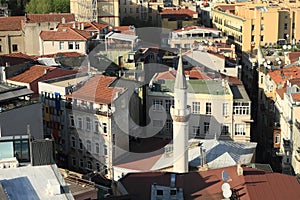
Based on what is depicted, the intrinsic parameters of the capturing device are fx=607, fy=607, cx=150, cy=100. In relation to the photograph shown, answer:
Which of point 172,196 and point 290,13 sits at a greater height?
point 290,13

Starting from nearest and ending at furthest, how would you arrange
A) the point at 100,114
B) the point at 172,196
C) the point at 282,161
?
the point at 172,196 → the point at 100,114 → the point at 282,161

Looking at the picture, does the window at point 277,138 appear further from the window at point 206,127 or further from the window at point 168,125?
the window at point 168,125

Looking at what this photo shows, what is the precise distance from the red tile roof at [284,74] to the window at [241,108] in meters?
4.19

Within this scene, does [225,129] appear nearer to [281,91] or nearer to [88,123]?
[281,91]

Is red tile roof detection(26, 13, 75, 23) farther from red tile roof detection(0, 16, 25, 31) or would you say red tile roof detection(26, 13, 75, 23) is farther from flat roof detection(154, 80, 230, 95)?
flat roof detection(154, 80, 230, 95)

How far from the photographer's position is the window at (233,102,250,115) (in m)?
25.0

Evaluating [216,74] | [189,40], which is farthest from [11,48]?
[216,74]

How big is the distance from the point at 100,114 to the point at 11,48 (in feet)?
63.9

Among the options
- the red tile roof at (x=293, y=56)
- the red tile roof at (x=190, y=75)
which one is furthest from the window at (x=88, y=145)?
the red tile roof at (x=293, y=56)

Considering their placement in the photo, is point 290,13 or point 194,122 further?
point 290,13

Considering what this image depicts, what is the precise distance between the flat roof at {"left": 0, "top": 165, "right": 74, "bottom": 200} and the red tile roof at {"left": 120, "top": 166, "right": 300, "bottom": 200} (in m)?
3.00

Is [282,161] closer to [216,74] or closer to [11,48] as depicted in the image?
[216,74]

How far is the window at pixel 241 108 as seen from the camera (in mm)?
25047

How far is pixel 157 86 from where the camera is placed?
25906 mm
